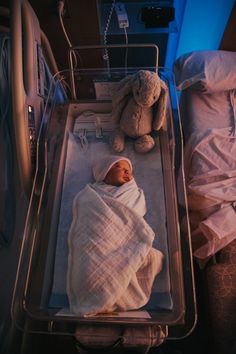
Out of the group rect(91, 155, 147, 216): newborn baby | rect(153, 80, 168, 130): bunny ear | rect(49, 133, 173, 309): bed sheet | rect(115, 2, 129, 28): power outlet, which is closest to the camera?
rect(49, 133, 173, 309): bed sheet

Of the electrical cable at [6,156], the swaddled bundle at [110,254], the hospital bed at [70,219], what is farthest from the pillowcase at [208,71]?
the electrical cable at [6,156]

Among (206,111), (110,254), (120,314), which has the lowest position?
(120,314)

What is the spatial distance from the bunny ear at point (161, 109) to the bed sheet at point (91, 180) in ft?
0.39

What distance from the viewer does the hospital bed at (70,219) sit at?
889 mm

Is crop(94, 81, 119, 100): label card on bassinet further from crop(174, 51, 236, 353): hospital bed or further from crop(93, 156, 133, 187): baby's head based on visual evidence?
crop(93, 156, 133, 187): baby's head

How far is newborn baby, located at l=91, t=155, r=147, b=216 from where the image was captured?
1078mm

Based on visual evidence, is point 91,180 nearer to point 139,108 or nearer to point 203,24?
point 139,108

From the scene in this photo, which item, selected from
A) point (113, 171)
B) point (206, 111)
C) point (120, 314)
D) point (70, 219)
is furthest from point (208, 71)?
point (120, 314)

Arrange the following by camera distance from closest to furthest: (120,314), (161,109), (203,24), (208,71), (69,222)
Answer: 1. (120,314)
2. (69,222)
3. (161,109)
4. (208,71)
5. (203,24)

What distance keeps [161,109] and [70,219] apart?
64 cm

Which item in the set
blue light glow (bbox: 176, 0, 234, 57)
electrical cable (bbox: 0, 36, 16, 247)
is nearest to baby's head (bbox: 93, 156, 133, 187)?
electrical cable (bbox: 0, 36, 16, 247)

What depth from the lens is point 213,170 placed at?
128 centimetres

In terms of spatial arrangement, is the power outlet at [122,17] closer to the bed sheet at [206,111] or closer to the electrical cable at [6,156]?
the bed sheet at [206,111]

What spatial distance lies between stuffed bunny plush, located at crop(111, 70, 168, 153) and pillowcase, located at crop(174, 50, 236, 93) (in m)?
0.34
